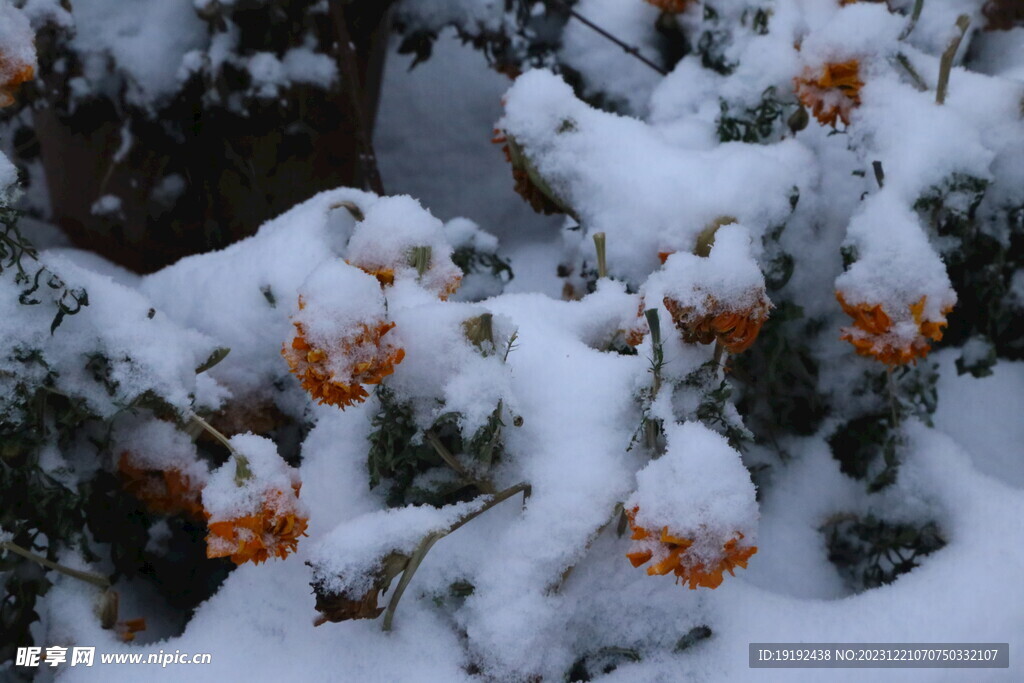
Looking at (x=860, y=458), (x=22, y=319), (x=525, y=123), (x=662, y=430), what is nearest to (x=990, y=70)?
(x=860, y=458)

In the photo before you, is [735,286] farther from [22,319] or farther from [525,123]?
[22,319]

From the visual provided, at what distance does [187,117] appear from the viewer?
126 cm

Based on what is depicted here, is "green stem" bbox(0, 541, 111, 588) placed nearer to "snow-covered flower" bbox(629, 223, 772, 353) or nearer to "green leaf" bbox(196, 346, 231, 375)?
"green leaf" bbox(196, 346, 231, 375)

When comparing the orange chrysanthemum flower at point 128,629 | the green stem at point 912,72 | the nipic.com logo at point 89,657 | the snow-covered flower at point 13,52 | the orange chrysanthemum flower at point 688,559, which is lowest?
the orange chrysanthemum flower at point 128,629

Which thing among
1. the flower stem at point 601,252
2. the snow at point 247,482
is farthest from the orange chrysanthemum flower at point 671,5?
the snow at point 247,482

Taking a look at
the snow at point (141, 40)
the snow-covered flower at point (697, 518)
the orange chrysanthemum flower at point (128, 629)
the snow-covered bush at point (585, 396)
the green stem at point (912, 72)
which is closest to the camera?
the snow-covered flower at point (697, 518)

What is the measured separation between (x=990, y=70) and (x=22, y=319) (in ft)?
4.23

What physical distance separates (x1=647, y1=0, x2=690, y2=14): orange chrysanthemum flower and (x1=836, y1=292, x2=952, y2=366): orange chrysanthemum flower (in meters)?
0.66

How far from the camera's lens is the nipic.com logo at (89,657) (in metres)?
0.82

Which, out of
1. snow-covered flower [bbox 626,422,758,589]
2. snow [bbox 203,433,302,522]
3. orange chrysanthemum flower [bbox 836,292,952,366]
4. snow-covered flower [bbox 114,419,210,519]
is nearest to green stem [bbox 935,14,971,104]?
orange chrysanthemum flower [bbox 836,292,952,366]

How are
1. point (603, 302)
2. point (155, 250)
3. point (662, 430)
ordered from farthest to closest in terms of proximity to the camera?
1. point (155, 250)
2. point (603, 302)
3. point (662, 430)

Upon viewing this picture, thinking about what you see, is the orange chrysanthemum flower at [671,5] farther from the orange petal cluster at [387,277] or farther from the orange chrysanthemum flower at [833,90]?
the orange petal cluster at [387,277]

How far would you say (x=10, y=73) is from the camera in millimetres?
816

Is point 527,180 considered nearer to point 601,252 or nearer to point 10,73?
point 601,252
